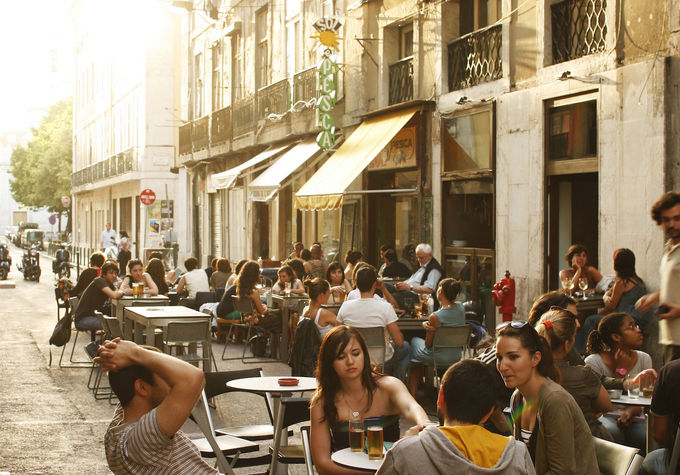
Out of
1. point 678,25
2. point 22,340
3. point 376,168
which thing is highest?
point 678,25

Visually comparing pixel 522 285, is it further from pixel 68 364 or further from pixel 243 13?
pixel 243 13

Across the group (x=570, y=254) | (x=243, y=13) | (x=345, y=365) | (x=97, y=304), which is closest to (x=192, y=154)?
(x=243, y=13)

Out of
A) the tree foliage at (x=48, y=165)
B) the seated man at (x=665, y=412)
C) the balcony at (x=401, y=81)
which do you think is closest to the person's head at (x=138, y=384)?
the seated man at (x=665, y=412)

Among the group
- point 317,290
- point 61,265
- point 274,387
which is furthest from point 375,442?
point 61,265

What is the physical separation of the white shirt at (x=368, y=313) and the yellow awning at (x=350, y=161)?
710cm

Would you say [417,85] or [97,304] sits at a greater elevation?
[417,85]

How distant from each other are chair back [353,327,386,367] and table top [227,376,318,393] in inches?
114

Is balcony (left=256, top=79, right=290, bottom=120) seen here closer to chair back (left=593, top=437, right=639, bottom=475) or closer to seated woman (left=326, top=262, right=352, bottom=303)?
seated woman (left=326, top=262, right=352, bottom=303)

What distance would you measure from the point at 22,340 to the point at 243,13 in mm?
15072

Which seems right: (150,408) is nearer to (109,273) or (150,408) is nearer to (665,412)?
(665,412)

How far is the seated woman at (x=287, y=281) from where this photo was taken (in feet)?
49.9

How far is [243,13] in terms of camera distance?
29328 millimetres

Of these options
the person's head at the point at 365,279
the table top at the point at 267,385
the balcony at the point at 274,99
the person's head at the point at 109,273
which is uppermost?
the balcony at the point at 274,99

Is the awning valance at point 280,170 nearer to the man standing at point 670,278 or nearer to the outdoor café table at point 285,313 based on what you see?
the outdoor café table at point 285,313
